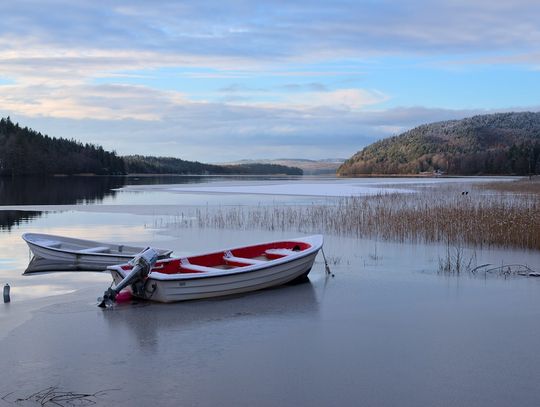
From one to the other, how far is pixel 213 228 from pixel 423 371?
13.7 m

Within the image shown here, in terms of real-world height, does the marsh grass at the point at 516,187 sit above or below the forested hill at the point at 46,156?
below

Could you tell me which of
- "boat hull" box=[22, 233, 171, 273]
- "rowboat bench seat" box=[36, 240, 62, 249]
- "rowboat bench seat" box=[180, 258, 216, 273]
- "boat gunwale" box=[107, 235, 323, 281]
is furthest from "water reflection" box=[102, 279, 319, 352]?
"rowboat bench seat" box=[36, 240, 62, 249]

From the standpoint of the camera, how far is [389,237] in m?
16.8

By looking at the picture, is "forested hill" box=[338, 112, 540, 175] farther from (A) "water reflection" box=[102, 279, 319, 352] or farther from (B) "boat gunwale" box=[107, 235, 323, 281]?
(A) "water reflection" box=[102, 279, 319, 352]

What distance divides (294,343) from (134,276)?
9.66 feet

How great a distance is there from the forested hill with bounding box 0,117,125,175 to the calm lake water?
87.1 m

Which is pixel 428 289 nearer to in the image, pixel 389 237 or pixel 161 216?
pixel 389 237

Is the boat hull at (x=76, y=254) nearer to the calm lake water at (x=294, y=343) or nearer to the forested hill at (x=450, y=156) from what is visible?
the calm lake water at (x=294, y=343)

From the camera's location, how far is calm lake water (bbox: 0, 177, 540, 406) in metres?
5.75

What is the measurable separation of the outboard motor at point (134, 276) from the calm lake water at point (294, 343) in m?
0.28

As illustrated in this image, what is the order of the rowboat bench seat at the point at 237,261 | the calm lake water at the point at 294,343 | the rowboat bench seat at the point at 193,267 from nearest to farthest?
the calm lake water at the point at 294,343
the rowboat bench seat at the point at 193,267
the rowboat bench seat at the point at 237,261

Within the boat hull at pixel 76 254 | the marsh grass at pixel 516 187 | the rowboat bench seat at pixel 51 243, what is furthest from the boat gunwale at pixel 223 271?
the marsh grass at pixel 516 187

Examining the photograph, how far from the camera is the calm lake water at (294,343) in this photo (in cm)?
575

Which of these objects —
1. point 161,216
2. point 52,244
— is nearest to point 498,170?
point 161,216
